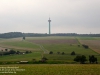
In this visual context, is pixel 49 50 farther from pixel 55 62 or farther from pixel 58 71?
pixel 58 71

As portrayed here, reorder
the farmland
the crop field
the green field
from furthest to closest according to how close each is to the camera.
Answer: the crop field
the green field
the farmland

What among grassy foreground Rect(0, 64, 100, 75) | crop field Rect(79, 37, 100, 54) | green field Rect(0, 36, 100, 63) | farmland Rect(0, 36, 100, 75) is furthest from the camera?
crop field Rect(79, 37, 100, 54)

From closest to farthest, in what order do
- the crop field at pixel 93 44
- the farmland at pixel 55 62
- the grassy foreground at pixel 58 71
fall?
the grassy foreground at pixel 58 71 < the farmland at pixel 55 62 < the crop field at pixel 93 44

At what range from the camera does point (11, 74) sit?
31.1 metres

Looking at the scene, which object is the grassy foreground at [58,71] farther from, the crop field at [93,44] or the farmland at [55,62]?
the crop field at [93,44]

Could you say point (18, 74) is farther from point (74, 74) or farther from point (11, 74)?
point (74, 74)

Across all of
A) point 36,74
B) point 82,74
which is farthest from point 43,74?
point 82,74

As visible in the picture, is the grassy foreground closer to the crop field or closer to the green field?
the green field

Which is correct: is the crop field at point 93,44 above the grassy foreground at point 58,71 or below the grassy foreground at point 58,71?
above

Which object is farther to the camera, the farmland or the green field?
the green field

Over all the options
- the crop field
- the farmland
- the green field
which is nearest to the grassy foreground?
the farmland

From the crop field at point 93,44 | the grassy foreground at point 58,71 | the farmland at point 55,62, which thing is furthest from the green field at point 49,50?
the grassy foreground at point 58,71

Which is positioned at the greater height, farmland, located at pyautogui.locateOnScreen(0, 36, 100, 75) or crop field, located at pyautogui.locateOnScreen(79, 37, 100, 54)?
crop field, located at pyautogui.locateOnScreen(79, 37, 100, 54)

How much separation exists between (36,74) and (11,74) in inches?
160
